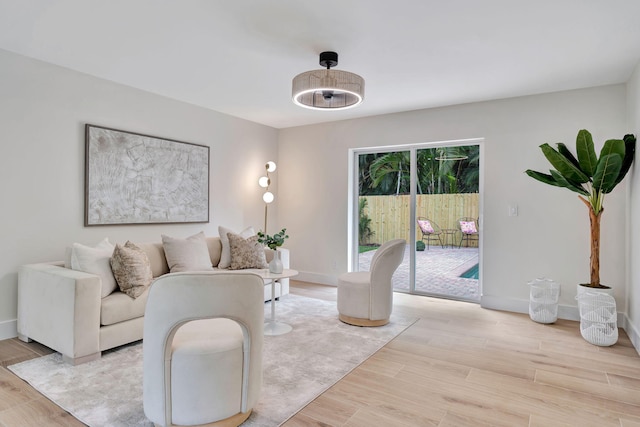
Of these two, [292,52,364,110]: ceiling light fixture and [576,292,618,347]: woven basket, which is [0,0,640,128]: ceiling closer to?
[292,52,364,110]: ceiling light fixture

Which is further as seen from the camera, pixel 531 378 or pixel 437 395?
pixel 531 378

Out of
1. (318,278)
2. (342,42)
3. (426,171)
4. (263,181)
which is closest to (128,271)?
(342,42)

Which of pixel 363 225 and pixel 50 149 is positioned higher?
pixel 50 149

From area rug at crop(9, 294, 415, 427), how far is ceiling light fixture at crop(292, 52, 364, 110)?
2097 mm

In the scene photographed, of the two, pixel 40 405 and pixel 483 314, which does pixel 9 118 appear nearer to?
pixel 40 405

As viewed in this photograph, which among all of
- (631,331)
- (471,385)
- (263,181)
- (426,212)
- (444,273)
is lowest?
(471,385)

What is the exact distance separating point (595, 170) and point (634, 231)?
642mm

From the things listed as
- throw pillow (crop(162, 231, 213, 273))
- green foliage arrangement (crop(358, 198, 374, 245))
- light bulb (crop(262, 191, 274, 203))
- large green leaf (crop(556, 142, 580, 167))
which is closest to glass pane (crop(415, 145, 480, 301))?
green foliage arrangement (crop(358, 198, 374, 245))

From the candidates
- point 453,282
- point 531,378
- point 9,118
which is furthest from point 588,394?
→ point 9,118

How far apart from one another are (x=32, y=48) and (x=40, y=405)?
2822mm

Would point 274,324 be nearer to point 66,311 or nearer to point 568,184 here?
point 66,311

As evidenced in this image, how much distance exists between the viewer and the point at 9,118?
323cm

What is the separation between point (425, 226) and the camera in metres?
5.20

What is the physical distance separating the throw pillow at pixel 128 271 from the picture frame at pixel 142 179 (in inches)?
35.2
